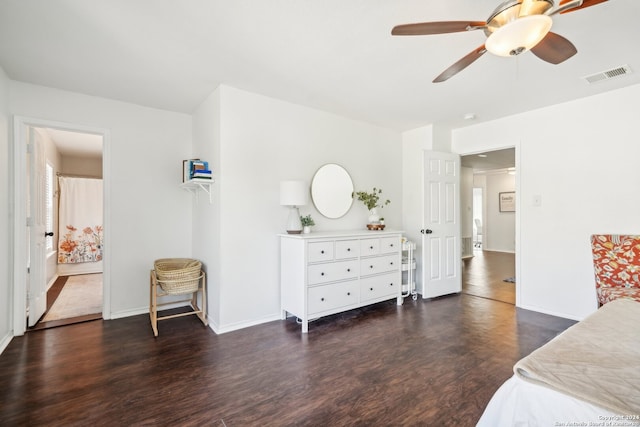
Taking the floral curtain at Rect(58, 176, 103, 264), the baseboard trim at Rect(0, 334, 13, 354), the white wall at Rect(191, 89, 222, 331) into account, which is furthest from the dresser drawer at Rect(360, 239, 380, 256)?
the floral curtain at Rect(58, 176, 103, 264)

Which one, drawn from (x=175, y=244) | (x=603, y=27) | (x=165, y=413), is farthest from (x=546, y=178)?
(x=175, y=244)

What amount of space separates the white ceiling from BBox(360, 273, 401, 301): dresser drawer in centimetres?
198

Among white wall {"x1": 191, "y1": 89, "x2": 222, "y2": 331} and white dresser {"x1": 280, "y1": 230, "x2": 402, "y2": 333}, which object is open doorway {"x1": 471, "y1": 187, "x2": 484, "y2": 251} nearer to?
white dresser {"x1": 280, "y1": 230, "x2": 402, "y2": 333}

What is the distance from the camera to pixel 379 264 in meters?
3.49

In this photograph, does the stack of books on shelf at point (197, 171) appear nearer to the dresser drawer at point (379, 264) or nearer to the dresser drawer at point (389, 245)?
the dresser drawer at point (379, 264)

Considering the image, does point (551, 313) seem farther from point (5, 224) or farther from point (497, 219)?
point (497, 219)

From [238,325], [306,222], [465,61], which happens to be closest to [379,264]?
[306,222]

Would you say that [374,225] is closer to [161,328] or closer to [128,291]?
[161,328]

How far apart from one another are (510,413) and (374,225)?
9.47ft

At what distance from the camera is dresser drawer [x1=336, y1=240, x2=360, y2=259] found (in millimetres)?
3125

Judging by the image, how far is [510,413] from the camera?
0.93 meters

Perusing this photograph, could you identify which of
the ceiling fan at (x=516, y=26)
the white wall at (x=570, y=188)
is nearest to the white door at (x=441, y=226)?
the white wall at (x=570, y=188)

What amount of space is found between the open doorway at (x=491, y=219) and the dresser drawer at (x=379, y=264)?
2023 millimetres

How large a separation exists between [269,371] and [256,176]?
5.93 feet
